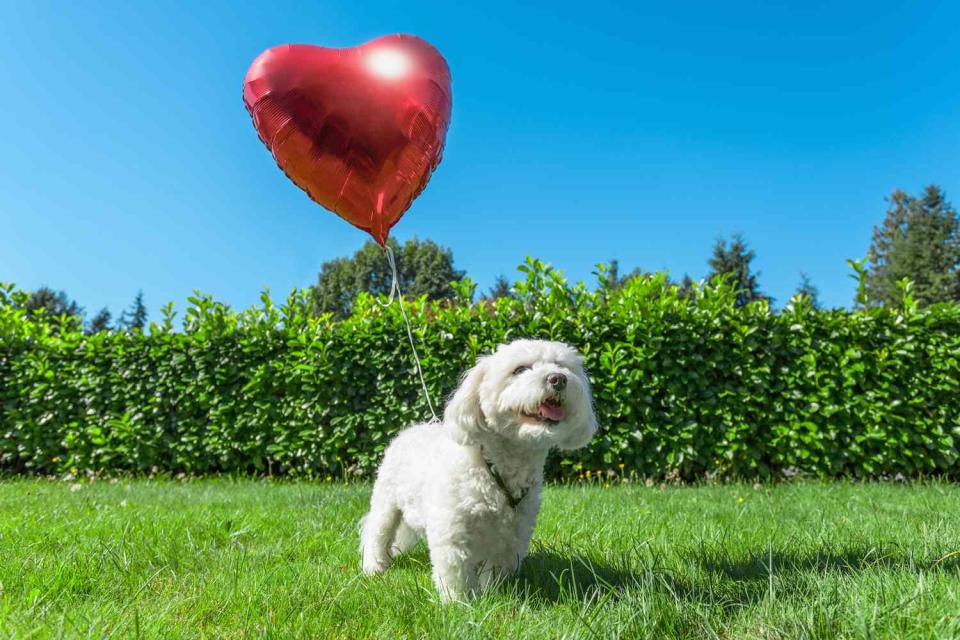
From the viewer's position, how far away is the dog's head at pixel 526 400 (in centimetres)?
251

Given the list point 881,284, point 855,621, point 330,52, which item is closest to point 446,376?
point 330,52

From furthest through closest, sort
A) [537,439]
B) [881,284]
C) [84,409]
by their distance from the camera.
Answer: [881,284]
[84,409]
[537,439]

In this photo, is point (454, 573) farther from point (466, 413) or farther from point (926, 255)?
point (926, 255)

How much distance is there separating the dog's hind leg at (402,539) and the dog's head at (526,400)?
0.98 m

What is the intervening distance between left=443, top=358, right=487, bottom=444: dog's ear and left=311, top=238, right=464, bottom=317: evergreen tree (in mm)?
34021

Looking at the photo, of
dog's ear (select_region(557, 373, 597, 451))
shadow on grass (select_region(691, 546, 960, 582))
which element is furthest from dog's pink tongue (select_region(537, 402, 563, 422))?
shadow on grass (select_region(691, 546, 960, 582))

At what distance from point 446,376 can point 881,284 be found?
48.0m

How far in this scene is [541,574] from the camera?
286 cm

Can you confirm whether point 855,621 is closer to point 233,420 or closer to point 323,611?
point 323,611

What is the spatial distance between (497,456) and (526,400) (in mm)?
328

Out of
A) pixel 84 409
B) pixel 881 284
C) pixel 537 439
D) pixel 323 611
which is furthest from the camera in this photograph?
pixel 881 284

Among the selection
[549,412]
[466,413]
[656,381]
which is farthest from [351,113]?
[656,381]

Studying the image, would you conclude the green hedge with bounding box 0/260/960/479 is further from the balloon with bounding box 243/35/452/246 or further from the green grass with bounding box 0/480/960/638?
the balloon with bounding box 243/35/452/246

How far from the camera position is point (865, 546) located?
3.16m
